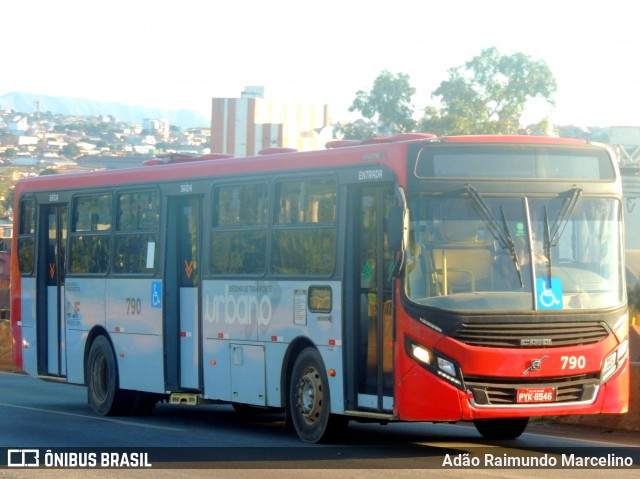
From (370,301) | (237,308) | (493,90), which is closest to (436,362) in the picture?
(370,301)

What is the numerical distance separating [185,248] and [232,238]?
60.4 inches

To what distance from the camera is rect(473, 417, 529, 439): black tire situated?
14.5 meters

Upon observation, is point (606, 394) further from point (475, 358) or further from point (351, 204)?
point (351, 204)

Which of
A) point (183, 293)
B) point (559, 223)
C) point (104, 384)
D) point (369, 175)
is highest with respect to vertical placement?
point (369, 175)

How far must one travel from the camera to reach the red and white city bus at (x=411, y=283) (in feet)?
40.5

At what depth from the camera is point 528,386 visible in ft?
40.6

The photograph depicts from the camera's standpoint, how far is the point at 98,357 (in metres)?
18.7

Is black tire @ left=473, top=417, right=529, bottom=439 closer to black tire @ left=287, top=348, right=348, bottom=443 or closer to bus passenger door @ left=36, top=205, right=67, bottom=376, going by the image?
black tire @ left=287, top=348, right=348, bottom=443

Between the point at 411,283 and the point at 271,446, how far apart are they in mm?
2631

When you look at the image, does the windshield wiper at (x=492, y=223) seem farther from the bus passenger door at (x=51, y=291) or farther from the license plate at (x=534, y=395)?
the bus passenger door at (x=51, y=291)

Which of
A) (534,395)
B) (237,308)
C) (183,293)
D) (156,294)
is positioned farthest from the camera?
(156,294)

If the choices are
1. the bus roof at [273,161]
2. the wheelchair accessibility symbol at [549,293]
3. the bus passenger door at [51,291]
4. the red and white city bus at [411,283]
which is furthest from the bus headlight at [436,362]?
the bus passenger door at [51,291]

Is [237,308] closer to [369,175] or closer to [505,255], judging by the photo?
[369,175]

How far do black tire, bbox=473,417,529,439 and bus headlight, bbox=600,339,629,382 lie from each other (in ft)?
5.73
